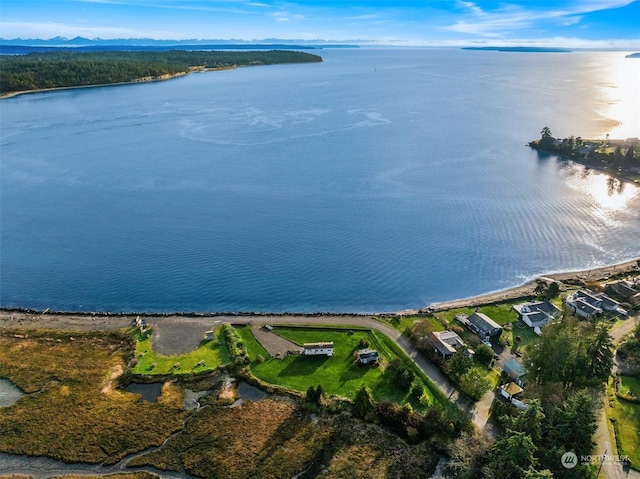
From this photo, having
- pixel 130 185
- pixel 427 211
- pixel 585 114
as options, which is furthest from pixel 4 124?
pixel 585 114

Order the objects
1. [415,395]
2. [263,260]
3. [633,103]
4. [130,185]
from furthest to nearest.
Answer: [633,103] → [130,185] → [263,260] → [415,395]

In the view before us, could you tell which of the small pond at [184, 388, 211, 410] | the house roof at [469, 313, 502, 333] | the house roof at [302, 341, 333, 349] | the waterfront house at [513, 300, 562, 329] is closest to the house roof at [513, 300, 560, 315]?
the waterfront house at [513, 300, 562, 329]

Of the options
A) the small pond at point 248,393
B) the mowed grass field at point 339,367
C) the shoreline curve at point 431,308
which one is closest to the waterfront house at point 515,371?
the mowed grass field at point 339,367

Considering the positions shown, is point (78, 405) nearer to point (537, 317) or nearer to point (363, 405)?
point (363, 405)

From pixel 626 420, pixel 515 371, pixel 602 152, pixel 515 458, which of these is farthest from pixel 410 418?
pixel 602 152

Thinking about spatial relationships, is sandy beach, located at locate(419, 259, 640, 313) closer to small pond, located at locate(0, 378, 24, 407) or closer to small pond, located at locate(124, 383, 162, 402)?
small pond, located at locate(124, 383, 162, 402)

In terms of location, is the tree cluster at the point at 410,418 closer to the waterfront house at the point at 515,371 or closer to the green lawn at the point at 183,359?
the waterfront house at the point at 515,371

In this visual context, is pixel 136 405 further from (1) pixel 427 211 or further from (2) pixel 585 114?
(2) pixel 585 114
